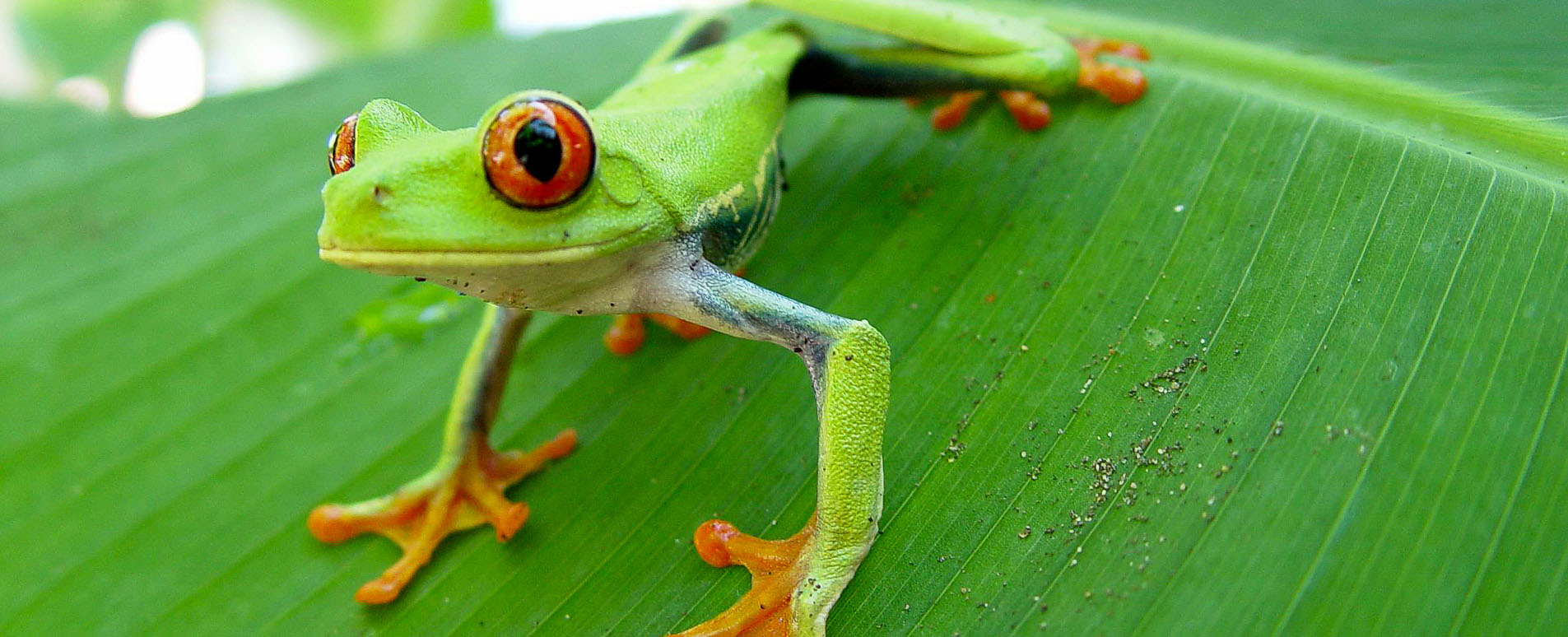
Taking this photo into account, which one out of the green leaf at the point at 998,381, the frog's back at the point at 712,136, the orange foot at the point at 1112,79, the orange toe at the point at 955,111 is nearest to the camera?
the green leaf at the point at 998,381

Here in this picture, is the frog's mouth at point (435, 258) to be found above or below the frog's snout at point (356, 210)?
below

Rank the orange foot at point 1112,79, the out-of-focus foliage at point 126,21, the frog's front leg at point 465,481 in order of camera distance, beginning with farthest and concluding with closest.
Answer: the out-of-focus foliage at point 126,21
the orange foot at point 1112,79
the frog's front leg at point 465,481

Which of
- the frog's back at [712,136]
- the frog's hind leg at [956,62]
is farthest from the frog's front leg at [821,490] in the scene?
the frog's hind leg at [956,62]

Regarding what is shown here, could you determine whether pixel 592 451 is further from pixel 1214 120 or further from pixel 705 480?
pixel 1214 120

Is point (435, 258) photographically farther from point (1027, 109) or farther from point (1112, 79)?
point (1112, 79)

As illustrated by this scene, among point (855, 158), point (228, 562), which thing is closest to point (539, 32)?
point (855, 158)

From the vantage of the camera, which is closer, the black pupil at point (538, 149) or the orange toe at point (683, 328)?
the black pupil at point (538, 149)

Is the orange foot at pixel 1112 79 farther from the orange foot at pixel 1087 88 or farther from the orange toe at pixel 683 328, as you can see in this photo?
the orange toe at pixel 683 328

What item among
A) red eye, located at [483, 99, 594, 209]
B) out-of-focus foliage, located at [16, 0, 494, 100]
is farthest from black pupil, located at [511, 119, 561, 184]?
out-of-focus foliage, located at [16, 0, 494, 100]

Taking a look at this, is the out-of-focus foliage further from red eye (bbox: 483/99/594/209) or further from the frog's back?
red eye (bbox: 483/99/594/209)
